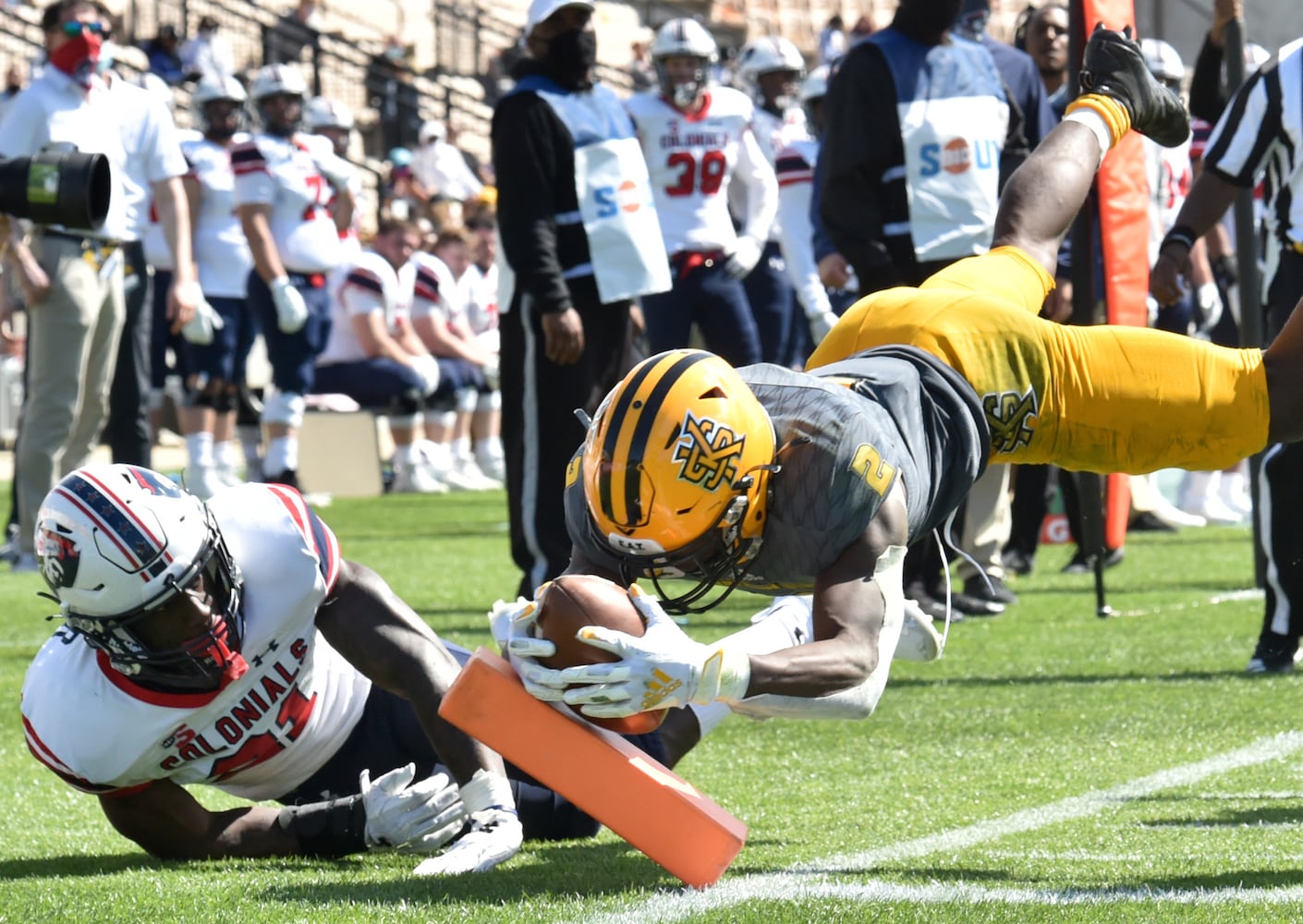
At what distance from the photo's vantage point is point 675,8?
25.5 meters

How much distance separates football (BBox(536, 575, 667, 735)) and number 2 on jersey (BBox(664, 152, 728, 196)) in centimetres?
513

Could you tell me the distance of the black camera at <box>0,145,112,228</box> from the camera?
4.28m

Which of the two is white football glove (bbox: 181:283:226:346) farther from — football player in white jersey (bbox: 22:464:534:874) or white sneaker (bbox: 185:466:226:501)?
football player in white jersey (bbox: 22:464:534:874)

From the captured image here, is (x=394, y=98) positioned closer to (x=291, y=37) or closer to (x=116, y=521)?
(x=291, y=37)

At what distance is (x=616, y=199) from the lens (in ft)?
20.1

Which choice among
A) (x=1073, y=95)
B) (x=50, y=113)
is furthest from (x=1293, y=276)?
(x=50, y=113)

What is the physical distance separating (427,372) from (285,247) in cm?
218

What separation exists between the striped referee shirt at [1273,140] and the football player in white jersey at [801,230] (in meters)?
3.29

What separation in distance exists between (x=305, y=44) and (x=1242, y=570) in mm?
13615

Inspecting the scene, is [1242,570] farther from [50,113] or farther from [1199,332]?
[50,113]

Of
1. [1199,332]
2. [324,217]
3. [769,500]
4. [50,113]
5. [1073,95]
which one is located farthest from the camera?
[324,217]

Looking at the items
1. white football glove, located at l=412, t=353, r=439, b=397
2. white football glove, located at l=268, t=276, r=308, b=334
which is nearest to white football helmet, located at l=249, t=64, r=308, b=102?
white football glove, located at l=268, t=276, r=308, b=334

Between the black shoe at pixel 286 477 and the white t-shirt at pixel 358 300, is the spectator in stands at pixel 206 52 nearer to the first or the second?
the white t-shirt at pixel 358 300

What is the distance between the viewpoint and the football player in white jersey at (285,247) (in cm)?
998
